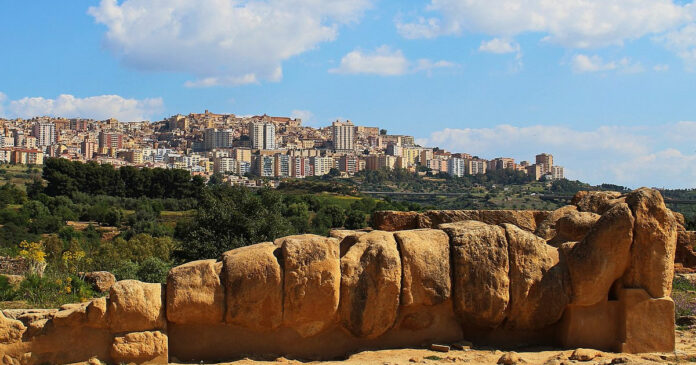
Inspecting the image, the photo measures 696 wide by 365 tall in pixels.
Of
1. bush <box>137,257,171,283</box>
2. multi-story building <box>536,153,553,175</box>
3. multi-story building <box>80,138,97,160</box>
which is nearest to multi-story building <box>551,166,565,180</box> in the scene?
multi-story building <box>536,153,553,175</box>

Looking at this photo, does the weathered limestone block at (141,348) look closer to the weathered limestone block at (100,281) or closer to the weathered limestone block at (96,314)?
the weathered limestone block at (96,314)

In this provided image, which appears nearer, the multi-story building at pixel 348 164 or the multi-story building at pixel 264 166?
the multi-story building at pixel 348 164

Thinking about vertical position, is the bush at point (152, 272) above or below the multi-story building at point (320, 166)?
below

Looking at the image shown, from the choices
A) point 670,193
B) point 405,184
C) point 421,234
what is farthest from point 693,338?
point 405,184

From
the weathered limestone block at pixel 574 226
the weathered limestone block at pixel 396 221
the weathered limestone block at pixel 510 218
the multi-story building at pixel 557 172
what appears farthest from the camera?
the multi-story building at pixel 557 172

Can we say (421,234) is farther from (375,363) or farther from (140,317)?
(140,317)

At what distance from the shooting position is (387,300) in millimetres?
10242

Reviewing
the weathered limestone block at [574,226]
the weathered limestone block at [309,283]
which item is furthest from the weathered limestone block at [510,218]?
the weathered limestone block at [309,283]

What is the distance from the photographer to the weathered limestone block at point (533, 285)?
34.8 ft

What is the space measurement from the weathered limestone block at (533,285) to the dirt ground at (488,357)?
0.53m

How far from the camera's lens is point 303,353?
1031 cm

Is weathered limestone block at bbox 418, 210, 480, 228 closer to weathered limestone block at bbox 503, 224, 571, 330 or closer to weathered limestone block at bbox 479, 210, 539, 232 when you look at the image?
weathered limestone block at bbox 479, 210, 539, 232

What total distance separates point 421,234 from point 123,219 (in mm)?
54556

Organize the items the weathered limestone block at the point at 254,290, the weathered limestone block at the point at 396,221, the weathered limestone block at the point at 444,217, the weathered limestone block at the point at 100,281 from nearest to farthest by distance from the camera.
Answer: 1. the weathered limestone block at the point at 254,290
2. the weathered limestone block at the point at 444,217
3. the weathered limestone block at the point at 396,221
4. the weathered limestone block at the point at 100,281
